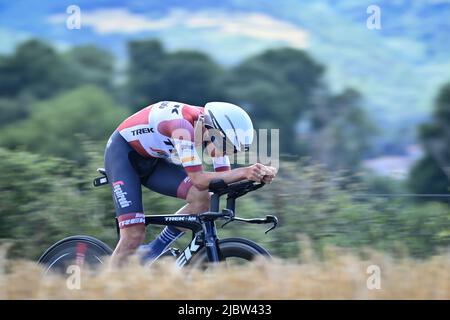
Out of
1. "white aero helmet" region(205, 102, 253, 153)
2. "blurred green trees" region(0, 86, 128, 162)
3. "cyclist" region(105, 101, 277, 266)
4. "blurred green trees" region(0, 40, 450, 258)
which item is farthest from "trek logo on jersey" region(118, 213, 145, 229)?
"blurred green trees" region(0, 86, 128, 162)

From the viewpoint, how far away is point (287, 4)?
263ft

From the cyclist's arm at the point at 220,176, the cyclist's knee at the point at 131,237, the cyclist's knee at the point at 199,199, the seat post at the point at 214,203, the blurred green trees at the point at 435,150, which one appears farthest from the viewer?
the blurred green trees at the point at 435,150

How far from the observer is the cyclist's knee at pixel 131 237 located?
21.4 feet

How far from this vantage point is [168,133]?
6.39 meters

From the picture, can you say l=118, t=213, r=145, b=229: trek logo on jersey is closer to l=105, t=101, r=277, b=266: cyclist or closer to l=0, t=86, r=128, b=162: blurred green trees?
l=105, t=101, r=277, b=266: cyclist

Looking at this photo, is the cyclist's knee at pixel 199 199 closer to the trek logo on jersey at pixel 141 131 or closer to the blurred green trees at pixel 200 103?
the trek logo on jersey at pixel 141 131

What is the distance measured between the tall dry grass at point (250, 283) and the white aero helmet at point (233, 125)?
836 millimetres

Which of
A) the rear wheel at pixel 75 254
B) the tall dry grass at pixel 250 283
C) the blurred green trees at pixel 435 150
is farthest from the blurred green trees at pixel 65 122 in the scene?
the tall dry grass at pixel 250 283

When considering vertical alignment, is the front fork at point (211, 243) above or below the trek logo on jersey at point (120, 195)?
below

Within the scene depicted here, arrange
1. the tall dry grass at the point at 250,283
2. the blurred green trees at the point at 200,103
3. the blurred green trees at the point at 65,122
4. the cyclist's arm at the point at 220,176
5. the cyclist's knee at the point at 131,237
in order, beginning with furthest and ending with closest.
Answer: the blurred green trees at the point at 65,122
the blurred green trees at the point at 200,103
the cyclist's knee at the point at 131,237
the cyclist's arm at the point at 220,176
the tall dry grass at the point at 250,283

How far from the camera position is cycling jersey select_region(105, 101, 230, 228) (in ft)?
20.6

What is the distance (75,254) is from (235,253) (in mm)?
1266
